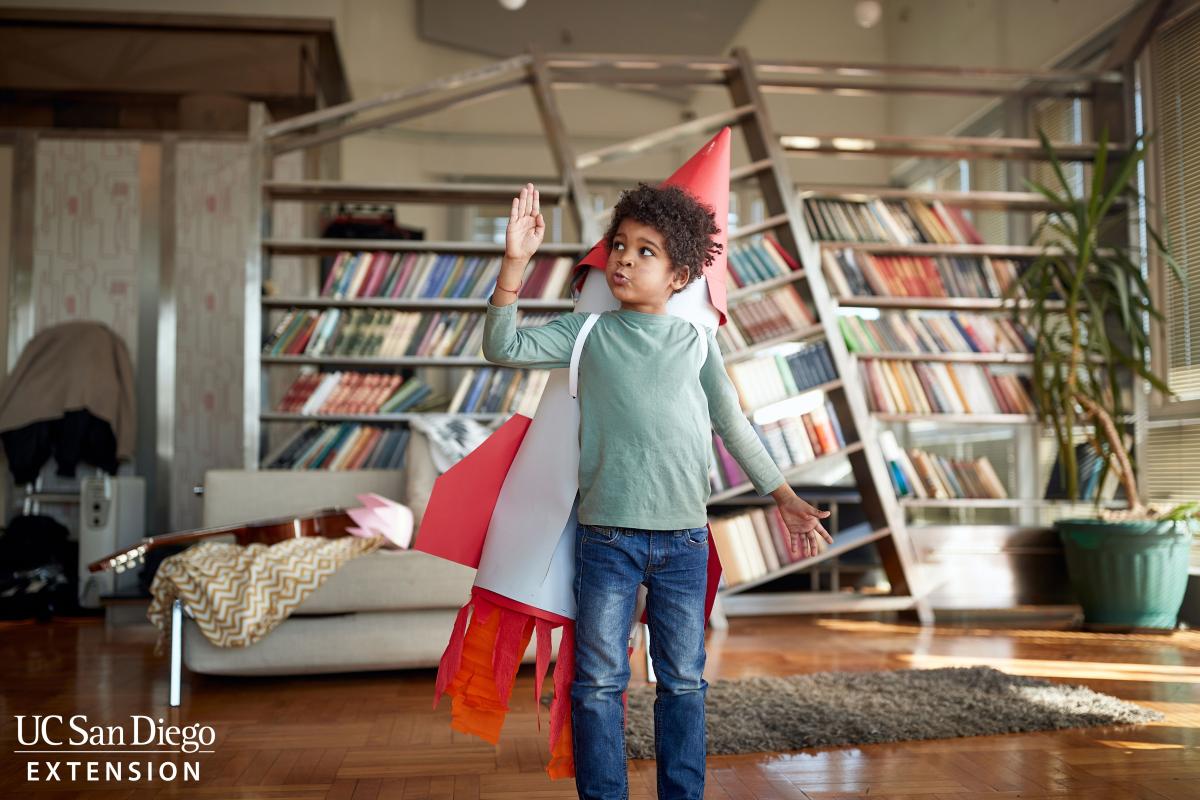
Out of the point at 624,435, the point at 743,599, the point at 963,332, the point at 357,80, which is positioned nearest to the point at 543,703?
the point at 624,435

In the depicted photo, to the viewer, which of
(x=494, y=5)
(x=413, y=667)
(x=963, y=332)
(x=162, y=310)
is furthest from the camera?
(x=494, y=5)

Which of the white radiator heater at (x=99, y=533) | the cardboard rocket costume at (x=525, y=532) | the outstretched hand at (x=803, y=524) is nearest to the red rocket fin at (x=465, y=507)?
the cardboard rocket costume at (x=525, y=532)

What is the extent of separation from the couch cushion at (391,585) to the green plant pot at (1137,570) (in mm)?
2420

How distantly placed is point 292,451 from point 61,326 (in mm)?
1618

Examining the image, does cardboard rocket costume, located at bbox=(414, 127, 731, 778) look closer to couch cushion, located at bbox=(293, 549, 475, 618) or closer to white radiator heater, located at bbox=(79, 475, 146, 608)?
couch cushion, located at bbox=(293, 549, 475, 618)

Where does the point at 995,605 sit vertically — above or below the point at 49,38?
below

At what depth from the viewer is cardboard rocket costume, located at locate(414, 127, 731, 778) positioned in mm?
1569

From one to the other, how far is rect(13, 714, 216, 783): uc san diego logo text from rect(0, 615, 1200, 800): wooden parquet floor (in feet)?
0.09

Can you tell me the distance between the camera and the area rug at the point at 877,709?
2176 millimetres

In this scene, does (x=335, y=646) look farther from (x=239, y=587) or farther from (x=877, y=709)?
(x=877, y=709)

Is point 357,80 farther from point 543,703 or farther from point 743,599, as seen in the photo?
point 543,703

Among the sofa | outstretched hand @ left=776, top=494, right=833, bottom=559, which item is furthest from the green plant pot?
outstretched hand @ left=776, top=494, right=833, bottom=559

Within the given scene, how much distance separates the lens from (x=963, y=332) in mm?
4359

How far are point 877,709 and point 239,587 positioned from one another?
5.38ft
